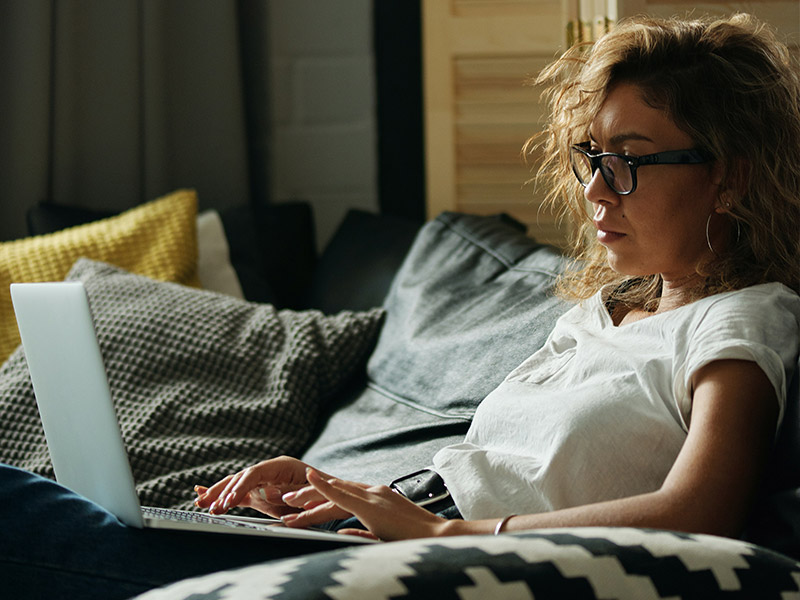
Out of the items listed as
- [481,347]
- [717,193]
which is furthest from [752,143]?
[481,347]

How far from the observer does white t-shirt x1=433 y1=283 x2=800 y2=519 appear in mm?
809

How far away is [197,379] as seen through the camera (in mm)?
1458

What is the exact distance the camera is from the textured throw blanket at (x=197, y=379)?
4.34 feet

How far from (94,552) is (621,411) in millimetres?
475

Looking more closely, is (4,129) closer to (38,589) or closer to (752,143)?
(38,589)

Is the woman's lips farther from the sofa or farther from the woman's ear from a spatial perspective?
the sofa

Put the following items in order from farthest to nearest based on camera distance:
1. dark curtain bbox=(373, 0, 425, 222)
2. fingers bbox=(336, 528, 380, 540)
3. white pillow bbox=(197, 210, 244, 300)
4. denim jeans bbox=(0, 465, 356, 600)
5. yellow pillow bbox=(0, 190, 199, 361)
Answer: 1. dark curtain bbox=(373, 0, 425, 222)
2. white pillow bbox=(197, 210, 244, 300)
3. yellow pillow bbox=(0, 190, 199, 361)
4. fingers bbox=(336, 528, 380, 540)
5. denim jeans bbox=(0, 465, 356, 600)

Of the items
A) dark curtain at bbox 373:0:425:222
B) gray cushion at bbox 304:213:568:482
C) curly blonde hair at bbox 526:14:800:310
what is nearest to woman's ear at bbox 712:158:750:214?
curly blonde hair at bbox 526:14:800:310

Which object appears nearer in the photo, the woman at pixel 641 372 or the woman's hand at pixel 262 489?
the woman at pixel 641 372

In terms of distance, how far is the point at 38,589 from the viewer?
0.75 metres

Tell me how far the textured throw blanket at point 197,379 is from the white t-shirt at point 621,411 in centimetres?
48

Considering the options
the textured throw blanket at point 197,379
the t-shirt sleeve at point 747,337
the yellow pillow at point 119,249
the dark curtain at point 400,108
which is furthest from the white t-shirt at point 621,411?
the dark curtain at point 400,108

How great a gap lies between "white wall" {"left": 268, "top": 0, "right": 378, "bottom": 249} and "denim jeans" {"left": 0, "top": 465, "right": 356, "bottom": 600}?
162 centimetres

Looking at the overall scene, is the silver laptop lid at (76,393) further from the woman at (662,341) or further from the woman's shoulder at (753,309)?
the woman's shoulder at (753,309)
